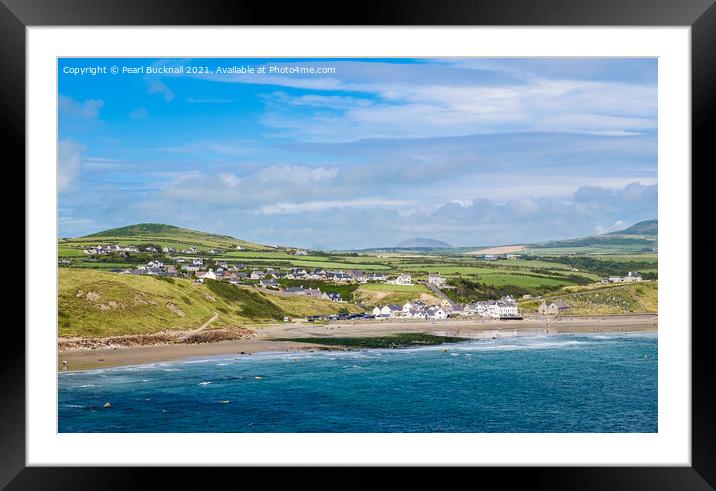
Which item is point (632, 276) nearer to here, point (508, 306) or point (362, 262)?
point (508, 306)

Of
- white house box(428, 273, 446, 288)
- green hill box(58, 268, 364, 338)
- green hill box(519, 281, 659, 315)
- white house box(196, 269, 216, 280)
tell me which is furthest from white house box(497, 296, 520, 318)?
white house box(196, 269, 216, 280)

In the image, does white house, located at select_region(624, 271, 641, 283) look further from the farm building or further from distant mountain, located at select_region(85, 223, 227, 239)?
distant mountain, located at select_region(85, 223, 227, 239)

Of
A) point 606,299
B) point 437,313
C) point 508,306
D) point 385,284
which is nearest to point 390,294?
point 385,284

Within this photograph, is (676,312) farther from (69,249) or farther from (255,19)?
(69,249)

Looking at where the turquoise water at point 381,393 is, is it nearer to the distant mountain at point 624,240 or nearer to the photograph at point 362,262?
the photograph at point 362,262

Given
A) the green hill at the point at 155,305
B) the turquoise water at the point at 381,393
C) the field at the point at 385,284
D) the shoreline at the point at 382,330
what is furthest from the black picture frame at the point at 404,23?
the field at the point at 385,284

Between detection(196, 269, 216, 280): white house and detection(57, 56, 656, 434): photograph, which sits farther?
detection(196, 269, 216, 280): white house

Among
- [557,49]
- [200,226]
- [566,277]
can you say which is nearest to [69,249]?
[200,226]
